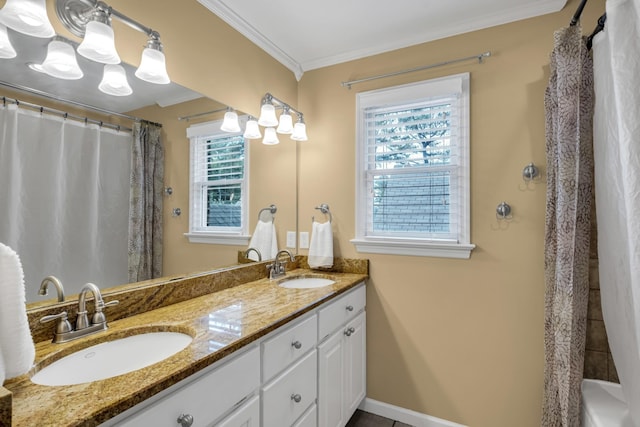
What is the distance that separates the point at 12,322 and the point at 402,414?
82.1 inches

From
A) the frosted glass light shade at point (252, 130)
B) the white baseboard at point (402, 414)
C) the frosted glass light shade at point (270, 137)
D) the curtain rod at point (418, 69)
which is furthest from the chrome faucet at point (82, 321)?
the curtain rod at point (418, 69)

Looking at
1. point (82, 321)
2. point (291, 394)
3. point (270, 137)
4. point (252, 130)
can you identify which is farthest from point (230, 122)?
point (291, 394)

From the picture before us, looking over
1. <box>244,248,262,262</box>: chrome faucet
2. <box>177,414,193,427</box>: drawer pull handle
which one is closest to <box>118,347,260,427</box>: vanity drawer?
<box>177,414,193,427</box>: drawer pull handle

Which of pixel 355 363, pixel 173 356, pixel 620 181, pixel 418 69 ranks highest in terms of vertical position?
pixel 418 69

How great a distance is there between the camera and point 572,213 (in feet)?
4.13

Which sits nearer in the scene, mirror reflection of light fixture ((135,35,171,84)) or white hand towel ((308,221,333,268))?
mirror reflection of light fixture ((135,35,171,84))

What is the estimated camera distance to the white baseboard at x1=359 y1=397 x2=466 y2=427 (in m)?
1.94

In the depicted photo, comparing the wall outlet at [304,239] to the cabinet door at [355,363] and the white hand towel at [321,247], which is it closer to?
the white hand towel at [321,247]

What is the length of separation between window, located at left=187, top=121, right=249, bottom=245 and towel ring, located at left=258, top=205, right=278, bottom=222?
151mm

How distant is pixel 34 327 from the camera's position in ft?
3.27

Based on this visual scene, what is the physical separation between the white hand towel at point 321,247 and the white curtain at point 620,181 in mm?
1412

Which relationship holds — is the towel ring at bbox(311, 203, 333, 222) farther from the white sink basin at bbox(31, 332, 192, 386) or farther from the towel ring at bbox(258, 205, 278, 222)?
the white sink basin at bbox(31, 332, 192, 386)

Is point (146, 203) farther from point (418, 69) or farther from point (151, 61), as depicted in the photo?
point (418, 69)

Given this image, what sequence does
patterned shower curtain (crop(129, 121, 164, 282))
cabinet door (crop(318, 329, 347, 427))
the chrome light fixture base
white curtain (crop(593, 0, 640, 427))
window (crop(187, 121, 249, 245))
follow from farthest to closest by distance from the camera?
window (crop(187, 121, 249, 245)), cabinet door (crop(318, 329, 347, 427)), patterned shower curtain (crop(129, 121, 164, 282)), the chrome light fixture base, white curtain (crop(593, 0, 640, 427))
